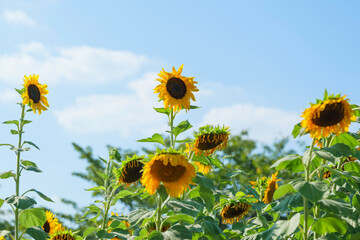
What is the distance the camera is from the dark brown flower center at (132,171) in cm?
373

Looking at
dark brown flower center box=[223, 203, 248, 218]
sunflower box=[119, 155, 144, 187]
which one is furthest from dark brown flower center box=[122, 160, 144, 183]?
dark brown flower center box=[223, 203, 248, 218]

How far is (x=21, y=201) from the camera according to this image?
3.99 metres

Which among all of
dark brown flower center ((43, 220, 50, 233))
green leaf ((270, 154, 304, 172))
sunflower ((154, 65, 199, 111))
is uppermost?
sunflower ((154, 65, 199, 111))

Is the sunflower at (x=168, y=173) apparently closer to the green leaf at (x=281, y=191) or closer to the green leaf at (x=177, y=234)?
the green leaf at (x=177, y=234)

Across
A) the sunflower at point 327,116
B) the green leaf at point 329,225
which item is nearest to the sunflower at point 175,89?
the sunflower at point 327,116

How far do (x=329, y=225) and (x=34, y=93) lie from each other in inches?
126

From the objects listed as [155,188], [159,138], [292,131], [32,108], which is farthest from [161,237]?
[32,108]

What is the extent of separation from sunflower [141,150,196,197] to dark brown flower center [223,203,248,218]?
1.32m

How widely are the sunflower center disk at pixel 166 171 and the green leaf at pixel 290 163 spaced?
65 cm

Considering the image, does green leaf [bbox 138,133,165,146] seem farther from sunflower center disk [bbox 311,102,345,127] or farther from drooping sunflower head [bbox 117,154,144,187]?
sunflower center disk [bbox 311,102,345,127]

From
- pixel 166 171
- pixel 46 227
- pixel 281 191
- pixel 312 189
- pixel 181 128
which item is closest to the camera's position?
pixel 312 189

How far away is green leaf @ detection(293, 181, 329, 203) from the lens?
2828 millimetres

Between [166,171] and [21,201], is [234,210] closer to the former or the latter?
Result: [166,171]

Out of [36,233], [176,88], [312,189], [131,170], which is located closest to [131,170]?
[131,170]
